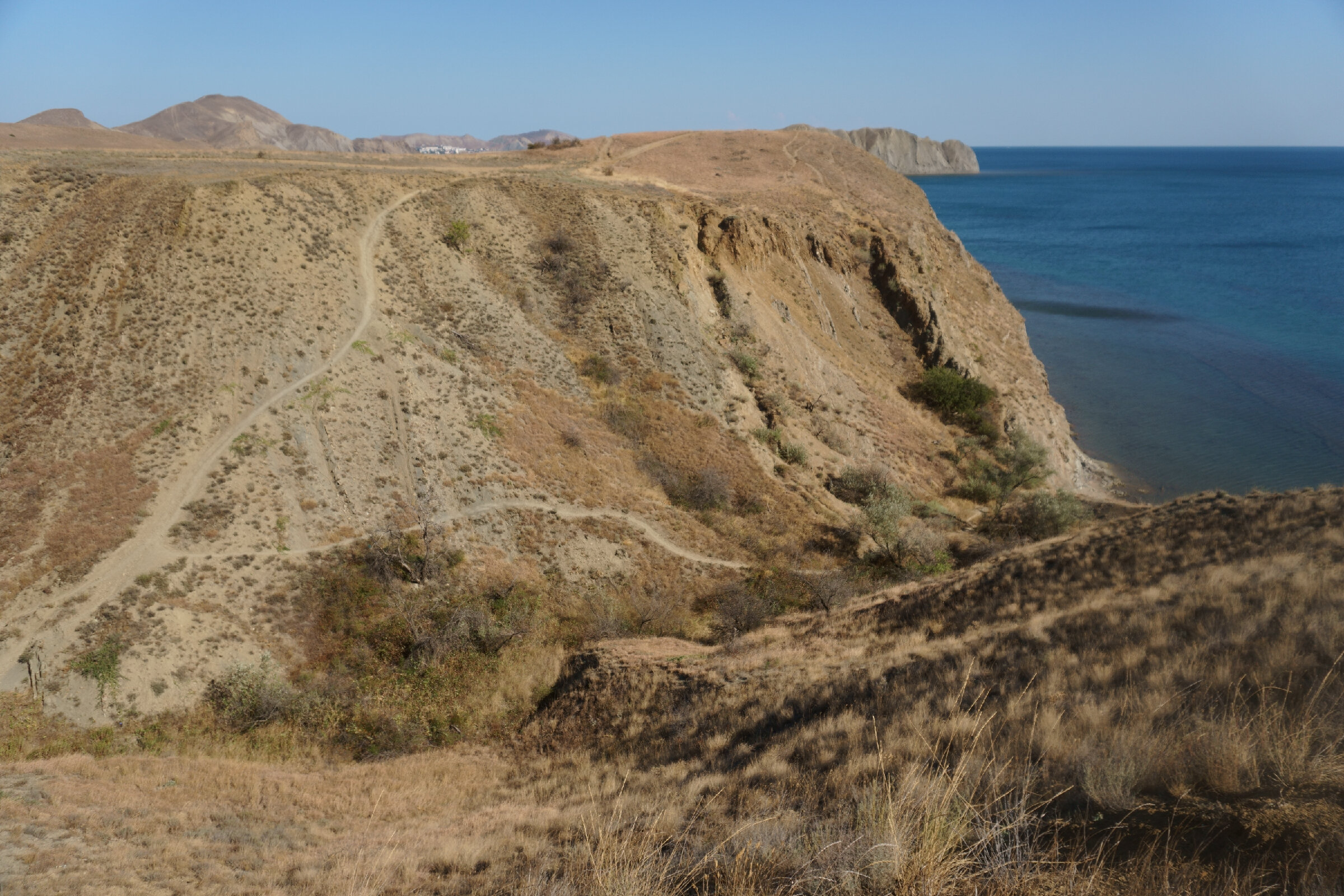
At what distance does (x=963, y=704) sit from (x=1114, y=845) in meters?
2.64

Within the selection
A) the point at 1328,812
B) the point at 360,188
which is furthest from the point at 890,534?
the point at 360,188

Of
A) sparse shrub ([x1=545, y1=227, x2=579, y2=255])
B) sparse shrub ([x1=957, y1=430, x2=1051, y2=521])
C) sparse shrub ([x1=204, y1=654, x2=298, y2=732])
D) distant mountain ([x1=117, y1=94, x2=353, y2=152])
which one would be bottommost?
sparse shrub ([x1=204, y1=654, x2=298, y2=732])

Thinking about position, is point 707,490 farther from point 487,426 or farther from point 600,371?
point 487,426

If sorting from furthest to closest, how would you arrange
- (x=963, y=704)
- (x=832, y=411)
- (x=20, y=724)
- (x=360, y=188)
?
1. (x=832, y=411)
2. (x=360, y=188)
3. (x=20, y=724)
4. (x=963, y=704)

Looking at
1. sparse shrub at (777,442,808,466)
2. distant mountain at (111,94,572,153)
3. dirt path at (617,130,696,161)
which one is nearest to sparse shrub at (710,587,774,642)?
sparse shrub at (777,442,808,466)

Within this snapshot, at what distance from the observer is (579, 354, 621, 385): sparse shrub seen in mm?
21984

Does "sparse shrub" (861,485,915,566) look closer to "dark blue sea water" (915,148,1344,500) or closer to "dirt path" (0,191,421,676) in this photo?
"dirt path" (0,191,421,676)

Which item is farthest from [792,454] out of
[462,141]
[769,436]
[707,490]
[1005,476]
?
[462,141]

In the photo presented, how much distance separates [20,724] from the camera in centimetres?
1020

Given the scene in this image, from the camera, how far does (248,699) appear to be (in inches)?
460

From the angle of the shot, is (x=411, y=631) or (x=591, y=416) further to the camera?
(x=591, y=416)

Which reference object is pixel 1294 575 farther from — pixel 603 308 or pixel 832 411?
pixel 603 308

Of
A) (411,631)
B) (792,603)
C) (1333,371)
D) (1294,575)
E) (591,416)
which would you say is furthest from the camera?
(1333,371)

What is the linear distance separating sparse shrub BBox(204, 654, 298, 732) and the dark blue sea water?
33929mm
